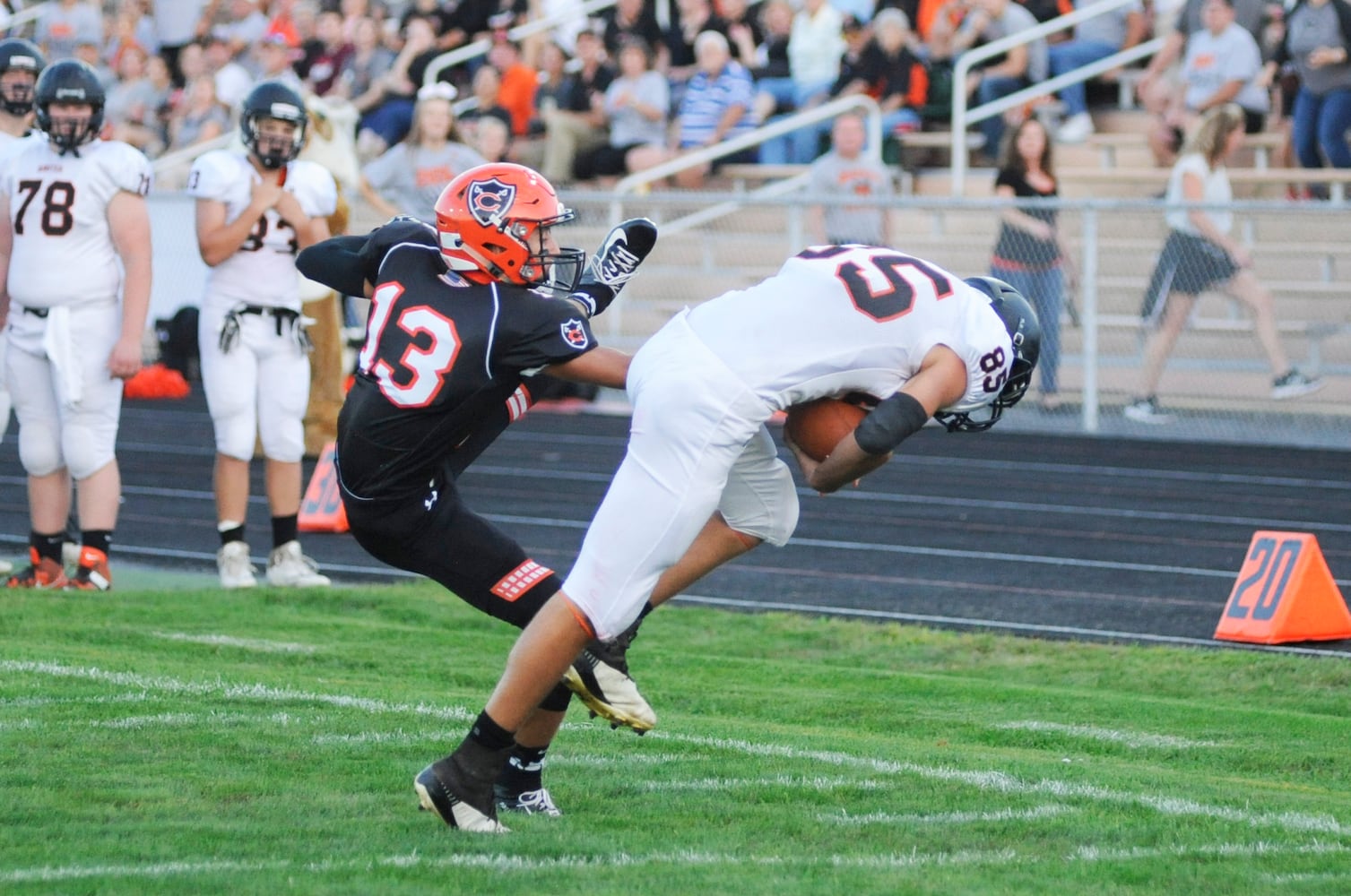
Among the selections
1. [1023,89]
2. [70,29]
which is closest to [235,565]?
[1023,89]

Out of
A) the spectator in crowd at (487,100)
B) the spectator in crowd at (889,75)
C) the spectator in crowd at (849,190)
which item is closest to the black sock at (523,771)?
the spectator in crowd at (849,190)

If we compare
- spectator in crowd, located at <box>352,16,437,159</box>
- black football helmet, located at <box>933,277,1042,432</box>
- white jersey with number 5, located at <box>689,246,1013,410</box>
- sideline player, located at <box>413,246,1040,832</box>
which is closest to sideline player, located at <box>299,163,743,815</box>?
sideline player, located at <box>413,246,1040,832</box>

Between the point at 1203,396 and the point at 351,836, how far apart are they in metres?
9.91

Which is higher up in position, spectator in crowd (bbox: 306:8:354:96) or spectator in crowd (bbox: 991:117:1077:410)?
spectator in crowd (bbox: 306:8:354:96)

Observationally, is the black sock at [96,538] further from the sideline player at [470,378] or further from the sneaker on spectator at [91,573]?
the sideline player at [470,378]

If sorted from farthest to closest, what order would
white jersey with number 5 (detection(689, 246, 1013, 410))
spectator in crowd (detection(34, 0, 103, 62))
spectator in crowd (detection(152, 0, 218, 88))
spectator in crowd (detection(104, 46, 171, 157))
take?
spectator in crowd (detection(152, 0, 218, 88)) → spectator in crowd (detection(34, 0, 103, 62)) → spectator in crowd (detection(104, 46, 171, 157)) → white jersey with number 5 (detection(689, 246, 1013, 410))

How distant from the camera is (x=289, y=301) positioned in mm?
8258

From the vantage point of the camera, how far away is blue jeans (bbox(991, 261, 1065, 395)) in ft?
43.8

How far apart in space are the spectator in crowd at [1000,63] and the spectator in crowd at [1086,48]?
18cm

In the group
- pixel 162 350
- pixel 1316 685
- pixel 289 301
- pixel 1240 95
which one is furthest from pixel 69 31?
pixel 1316 685

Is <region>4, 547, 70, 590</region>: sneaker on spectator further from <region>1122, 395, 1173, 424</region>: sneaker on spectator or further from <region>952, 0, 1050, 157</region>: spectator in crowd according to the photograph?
<region>952, 0, 1050, 157</region>: spectator in crowd

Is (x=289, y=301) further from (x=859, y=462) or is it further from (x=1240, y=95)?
(x=1240, y=95)

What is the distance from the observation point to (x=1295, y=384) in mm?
12828

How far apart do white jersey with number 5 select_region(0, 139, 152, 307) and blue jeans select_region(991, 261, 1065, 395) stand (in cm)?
705
